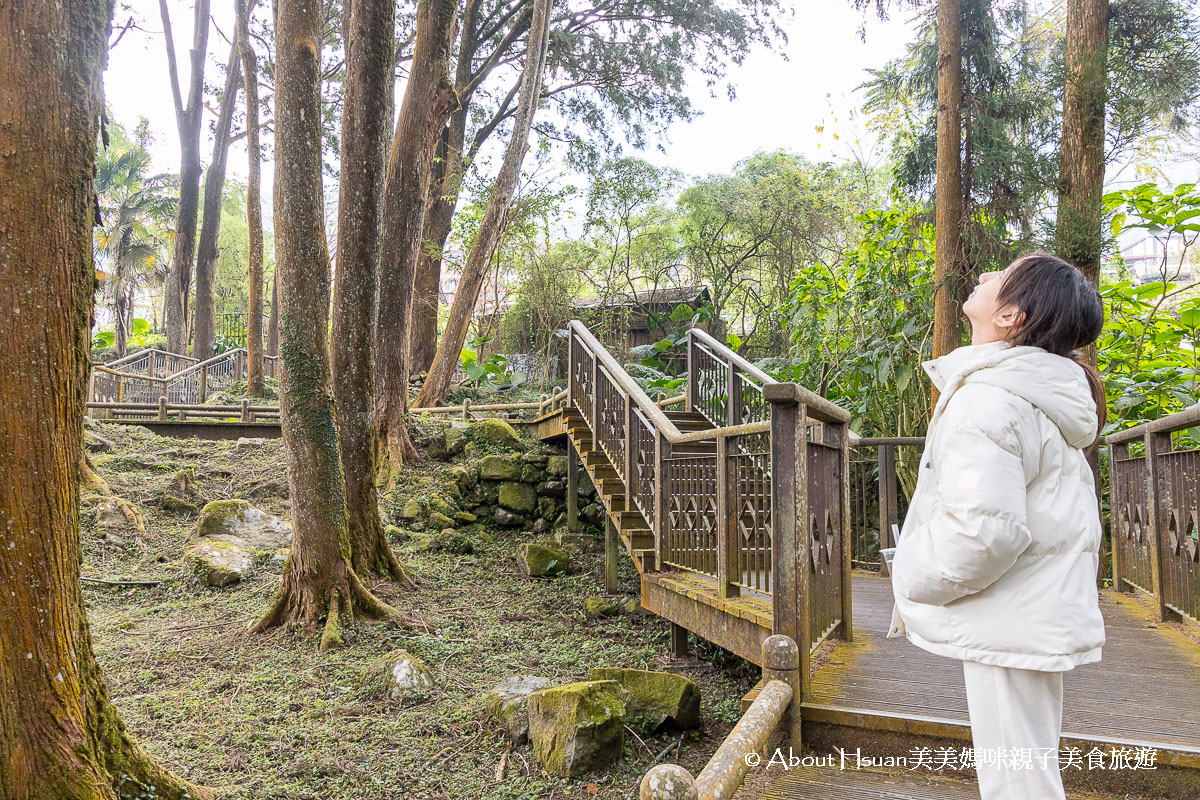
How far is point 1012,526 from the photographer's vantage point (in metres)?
1.61

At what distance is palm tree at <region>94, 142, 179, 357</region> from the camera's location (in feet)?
75.0

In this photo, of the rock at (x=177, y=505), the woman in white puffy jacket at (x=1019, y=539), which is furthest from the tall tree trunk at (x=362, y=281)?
the woman in white puffy jacket at (x=1019, y=539)

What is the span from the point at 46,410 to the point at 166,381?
46.0 ft

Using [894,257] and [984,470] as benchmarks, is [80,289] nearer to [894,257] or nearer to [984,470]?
[984,470]

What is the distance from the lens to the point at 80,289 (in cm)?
281

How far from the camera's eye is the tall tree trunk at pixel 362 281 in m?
6.80

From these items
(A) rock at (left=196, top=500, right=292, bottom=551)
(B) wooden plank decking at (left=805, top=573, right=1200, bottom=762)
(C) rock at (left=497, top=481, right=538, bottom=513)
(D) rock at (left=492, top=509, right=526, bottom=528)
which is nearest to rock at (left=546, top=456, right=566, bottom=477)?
(C) rock at (left=497, top=481, right=538, bottom=513)

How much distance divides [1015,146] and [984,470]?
238 inches

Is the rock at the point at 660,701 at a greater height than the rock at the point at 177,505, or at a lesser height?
lesser

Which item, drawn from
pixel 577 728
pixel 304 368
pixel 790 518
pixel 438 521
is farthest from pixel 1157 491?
pixel 438 521

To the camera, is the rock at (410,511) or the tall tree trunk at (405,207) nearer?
the rock at (410,511)

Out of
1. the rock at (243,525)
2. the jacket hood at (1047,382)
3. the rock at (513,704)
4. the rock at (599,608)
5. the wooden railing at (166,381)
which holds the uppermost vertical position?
the wooden railing at (166,381)

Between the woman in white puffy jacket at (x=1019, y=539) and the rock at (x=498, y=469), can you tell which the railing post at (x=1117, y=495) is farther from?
the rock at (x=498, y=469)

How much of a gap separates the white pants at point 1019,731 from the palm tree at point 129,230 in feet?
85.3
